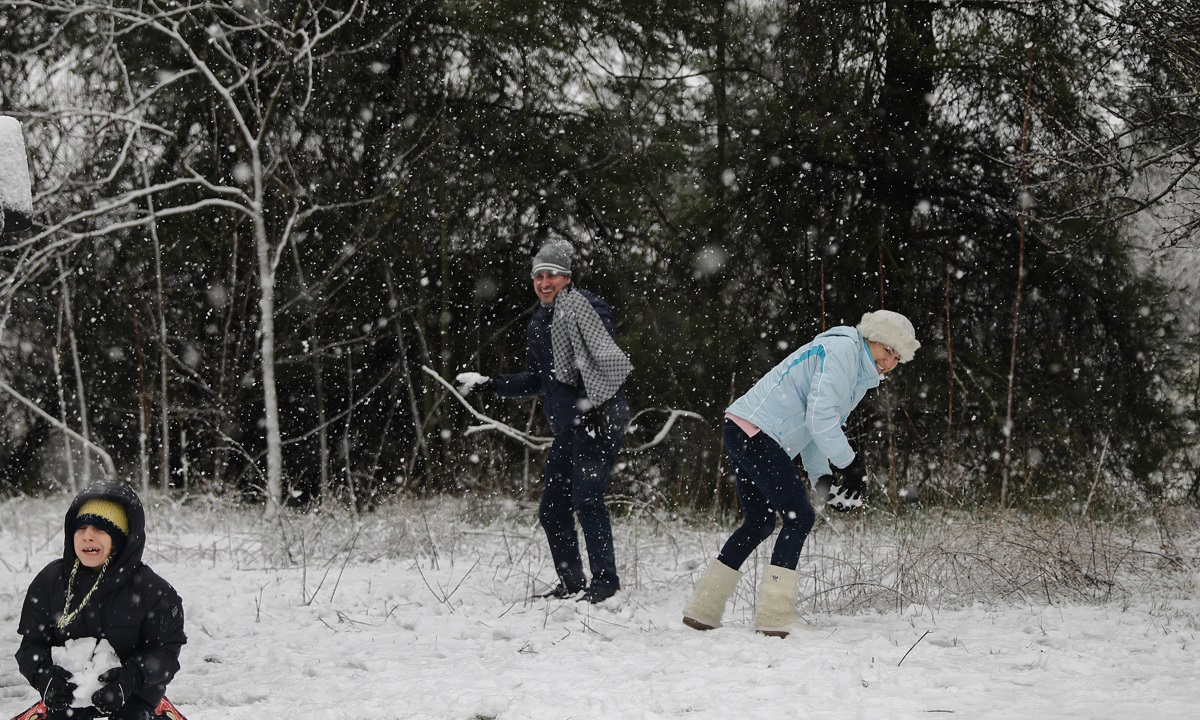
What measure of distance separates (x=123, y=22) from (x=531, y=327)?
329 inches

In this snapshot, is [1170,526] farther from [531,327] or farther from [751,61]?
[751,61]

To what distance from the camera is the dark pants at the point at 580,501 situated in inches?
210

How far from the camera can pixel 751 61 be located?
1022 cm

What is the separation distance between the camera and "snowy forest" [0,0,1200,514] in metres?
9.46

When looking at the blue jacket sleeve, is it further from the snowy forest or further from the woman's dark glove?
the snowy forest

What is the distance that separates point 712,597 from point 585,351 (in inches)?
57.7

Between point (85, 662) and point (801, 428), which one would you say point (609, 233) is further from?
point (85, 662)

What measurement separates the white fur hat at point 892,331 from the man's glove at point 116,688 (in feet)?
10.6

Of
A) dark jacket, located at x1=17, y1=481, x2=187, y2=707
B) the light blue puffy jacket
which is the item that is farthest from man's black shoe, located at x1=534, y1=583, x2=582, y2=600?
dark jacket, located at x1=17, y1=481, x2=187, y2=707

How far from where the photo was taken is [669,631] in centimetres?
482

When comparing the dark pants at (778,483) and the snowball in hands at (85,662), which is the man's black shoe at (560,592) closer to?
the dark pants at (778,483)

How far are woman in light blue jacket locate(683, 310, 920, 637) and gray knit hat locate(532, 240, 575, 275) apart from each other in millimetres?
1343

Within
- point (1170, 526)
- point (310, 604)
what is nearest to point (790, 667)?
point (310, 604)

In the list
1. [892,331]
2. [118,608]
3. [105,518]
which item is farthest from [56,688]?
[892,331]
